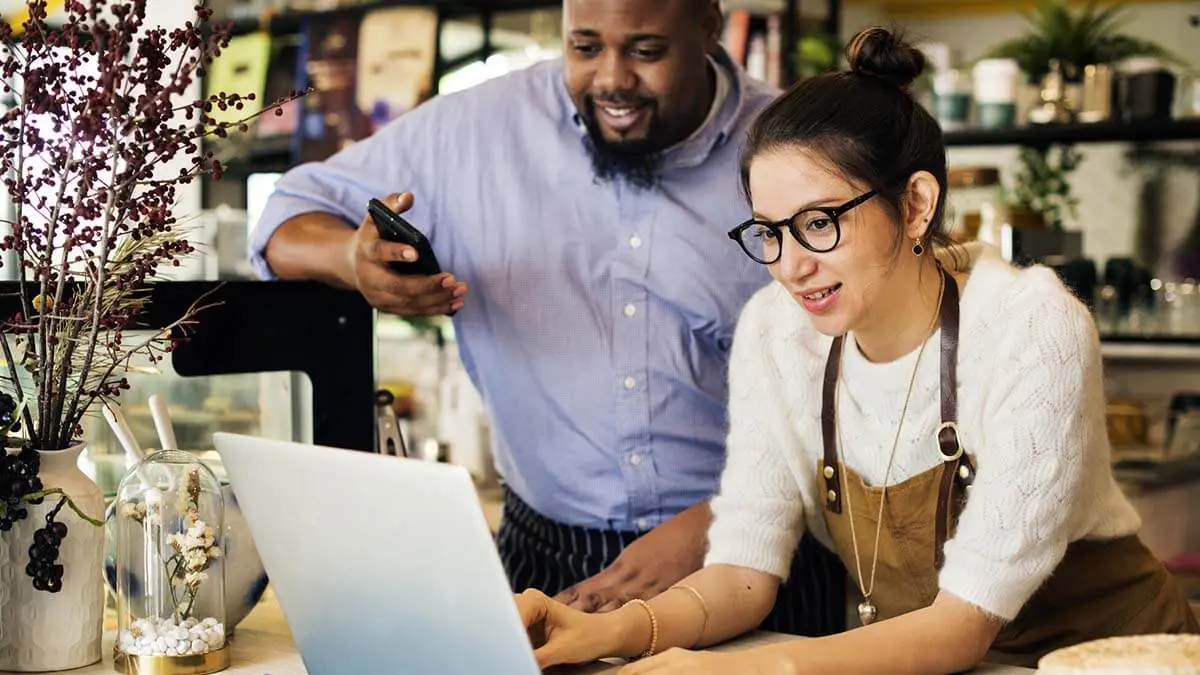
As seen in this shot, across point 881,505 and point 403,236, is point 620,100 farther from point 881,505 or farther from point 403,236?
point 881,505

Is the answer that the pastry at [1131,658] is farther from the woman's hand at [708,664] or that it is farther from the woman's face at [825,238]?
the woman's face at [825,238]

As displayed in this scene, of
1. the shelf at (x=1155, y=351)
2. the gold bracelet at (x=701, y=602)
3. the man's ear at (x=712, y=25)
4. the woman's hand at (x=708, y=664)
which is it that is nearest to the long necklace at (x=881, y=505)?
the gold bracelet at (x=701, y=602)

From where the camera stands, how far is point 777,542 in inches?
69.9

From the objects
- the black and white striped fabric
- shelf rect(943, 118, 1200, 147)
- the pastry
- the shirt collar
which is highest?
shelf rect(943, 118, 1200, 147)

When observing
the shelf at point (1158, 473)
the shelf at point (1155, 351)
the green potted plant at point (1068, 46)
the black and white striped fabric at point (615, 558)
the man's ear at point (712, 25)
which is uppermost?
the green potted plant at point (1068, 46)

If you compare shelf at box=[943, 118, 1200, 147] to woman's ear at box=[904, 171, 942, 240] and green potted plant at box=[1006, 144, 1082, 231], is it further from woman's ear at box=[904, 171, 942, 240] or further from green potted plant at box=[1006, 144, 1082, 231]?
woman's ear at box=[904, 171, 942, 240]

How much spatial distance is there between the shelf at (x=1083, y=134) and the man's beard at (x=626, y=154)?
207 centimetres

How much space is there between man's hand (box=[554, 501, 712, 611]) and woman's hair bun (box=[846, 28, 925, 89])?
0.67m

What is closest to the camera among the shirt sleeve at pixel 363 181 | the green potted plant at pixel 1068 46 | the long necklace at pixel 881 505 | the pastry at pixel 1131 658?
the pastry at pixel 1131 658

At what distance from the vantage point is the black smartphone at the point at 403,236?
1.91 m

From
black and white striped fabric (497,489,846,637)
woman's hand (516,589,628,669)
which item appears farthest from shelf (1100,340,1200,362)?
woman's hand (516,589,628,669)

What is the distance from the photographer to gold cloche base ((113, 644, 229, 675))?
4.99ft

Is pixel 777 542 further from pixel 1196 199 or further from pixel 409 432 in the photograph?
pixel 1196 199

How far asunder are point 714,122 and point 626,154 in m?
0.16
